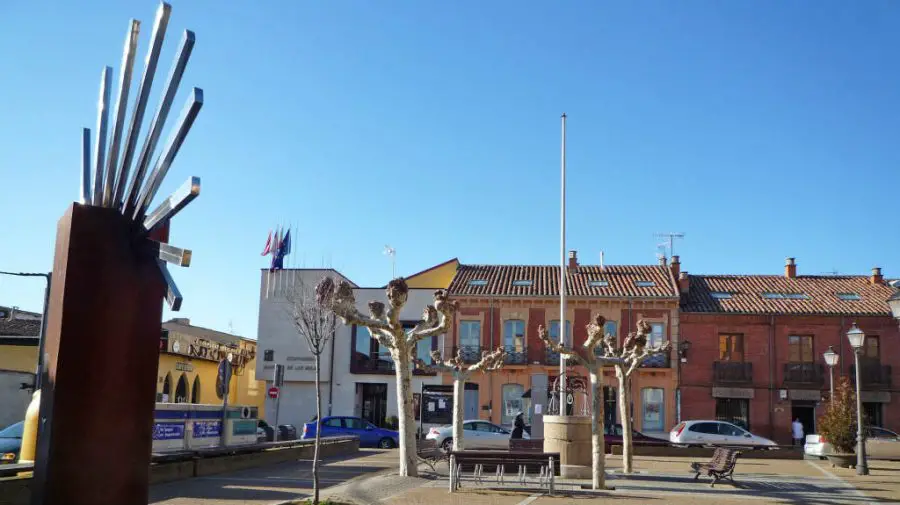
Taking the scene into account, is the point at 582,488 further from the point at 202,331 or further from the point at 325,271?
the point at 202,331

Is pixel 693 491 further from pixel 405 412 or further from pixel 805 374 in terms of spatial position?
pixel 805 374

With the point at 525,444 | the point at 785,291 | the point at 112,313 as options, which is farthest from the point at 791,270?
the point at 112,313

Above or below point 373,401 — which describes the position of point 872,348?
above

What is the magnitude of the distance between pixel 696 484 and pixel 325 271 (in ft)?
99.5

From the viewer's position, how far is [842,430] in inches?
992

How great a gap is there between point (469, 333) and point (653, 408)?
9.56 meters

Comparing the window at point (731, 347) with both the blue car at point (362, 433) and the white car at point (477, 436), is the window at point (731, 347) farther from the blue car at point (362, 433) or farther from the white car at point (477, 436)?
the blue car at point (362, 433)

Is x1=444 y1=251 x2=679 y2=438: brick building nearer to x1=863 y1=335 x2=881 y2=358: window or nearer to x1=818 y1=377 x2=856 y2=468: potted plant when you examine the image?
x1=863 y1=335 x2=881 y2=358: window

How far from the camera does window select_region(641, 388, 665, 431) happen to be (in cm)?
4088

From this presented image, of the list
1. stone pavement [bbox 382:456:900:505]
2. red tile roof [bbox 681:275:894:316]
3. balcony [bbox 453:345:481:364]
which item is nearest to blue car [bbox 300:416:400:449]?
balcony [bbox 453:345:481:364]

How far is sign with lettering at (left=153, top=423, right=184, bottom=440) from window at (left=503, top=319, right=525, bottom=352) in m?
25.1

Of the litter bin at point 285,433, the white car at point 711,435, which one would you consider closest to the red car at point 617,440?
the white car at point 711,435

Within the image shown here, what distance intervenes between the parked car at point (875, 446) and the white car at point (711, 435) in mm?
2361

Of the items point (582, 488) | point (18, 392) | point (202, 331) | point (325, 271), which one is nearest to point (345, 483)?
point (582, 488)
